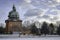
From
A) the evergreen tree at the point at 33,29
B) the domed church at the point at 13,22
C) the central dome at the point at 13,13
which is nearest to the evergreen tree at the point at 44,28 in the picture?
the evergreen tree at the point at 33,29

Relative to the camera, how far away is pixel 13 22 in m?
15.7

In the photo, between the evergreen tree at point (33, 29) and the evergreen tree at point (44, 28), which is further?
the evergreen tree at point (44, 28)

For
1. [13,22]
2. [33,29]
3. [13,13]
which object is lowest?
[33,29]

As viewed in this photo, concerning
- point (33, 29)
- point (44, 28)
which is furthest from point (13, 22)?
point (44, 28)

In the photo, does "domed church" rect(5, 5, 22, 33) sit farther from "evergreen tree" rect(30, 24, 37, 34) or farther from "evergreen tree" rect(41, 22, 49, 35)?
"evergreen tree" rect(41, 22, 49, 35)

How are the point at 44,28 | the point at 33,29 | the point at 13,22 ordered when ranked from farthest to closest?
the point at 44,28 → the point at 33,29 → the point at 13,22

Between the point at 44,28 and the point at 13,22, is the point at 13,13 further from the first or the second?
the point at 44,28

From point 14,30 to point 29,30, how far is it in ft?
3.02

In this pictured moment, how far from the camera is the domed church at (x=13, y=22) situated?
15.5 meters

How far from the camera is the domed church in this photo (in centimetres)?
1548

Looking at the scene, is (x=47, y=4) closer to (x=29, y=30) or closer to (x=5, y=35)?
(x=29, y=30)

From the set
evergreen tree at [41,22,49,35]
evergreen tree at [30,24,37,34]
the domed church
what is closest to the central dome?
the domed church

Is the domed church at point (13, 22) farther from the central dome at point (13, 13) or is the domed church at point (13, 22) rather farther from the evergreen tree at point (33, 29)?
the evergreen tree at point (33, 29)

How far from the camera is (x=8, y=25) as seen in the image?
602 inches
